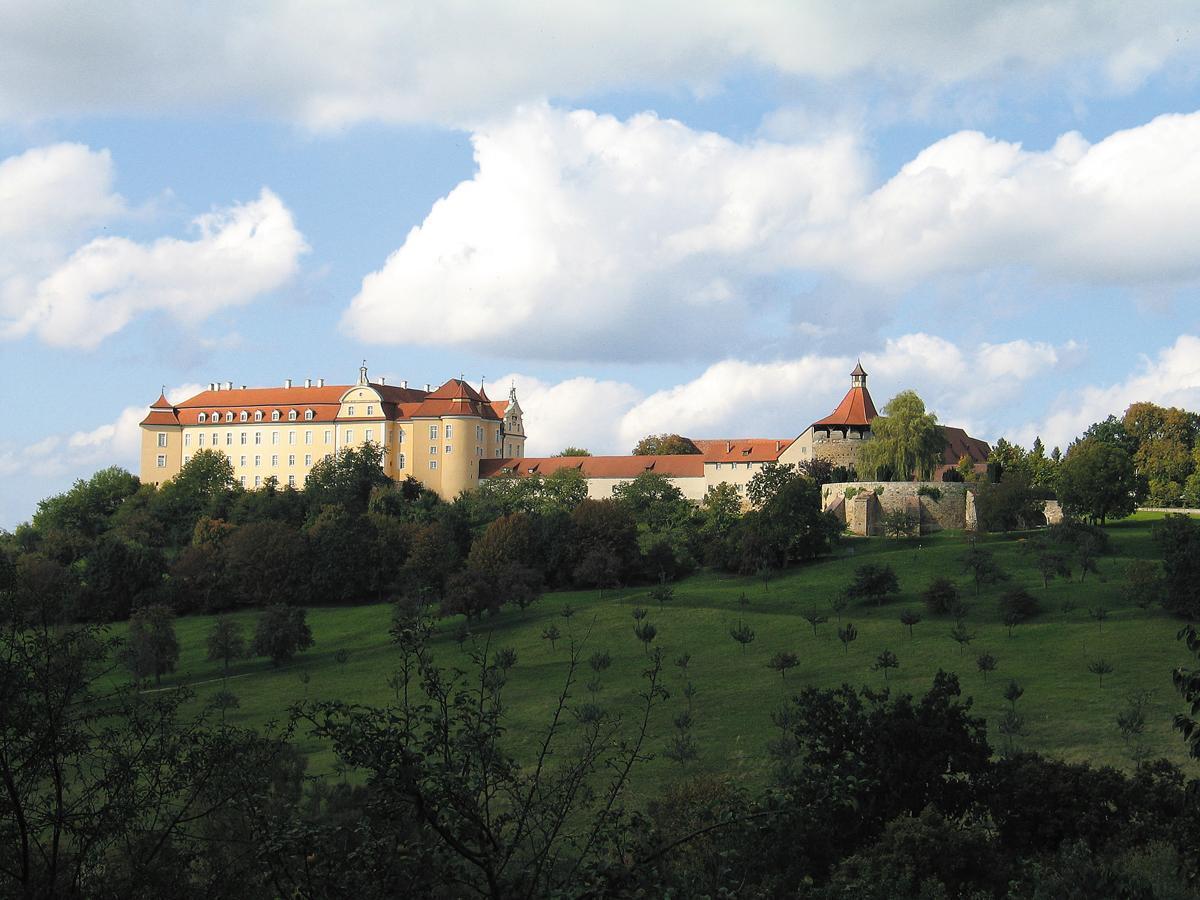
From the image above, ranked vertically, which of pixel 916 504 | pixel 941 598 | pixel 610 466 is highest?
pixel 610 466

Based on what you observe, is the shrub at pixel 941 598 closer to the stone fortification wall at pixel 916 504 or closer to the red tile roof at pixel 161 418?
the stone fortification wall at pixel 916 504

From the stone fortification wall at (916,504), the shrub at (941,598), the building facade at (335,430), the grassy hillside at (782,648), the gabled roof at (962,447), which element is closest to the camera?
the grassy hillside at (782,648)

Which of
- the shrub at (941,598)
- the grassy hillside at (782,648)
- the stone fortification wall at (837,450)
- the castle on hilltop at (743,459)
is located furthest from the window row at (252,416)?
the shrub at (941,598)

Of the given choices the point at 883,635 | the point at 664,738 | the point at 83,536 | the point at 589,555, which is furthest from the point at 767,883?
the point at 83,536

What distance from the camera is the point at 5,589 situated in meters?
14.0

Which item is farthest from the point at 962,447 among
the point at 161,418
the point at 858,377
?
the point at 161,418

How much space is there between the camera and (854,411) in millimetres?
89500

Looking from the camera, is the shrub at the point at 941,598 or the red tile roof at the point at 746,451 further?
the red tile roof at the point at 746,451

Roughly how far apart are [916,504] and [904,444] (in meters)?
4.30

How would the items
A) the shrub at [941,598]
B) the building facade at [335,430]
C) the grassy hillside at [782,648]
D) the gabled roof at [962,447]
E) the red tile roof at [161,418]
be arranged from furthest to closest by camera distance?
the red tile roof at [161,418] < the building facade at [335,430] < the gabled roof at [962,447] < the shrub at [941,598] < the grassy hillside at [782,648]

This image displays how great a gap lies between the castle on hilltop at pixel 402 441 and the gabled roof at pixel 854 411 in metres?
0.48

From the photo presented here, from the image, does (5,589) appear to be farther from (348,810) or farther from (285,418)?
(285,418)

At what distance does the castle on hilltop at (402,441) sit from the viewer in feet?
324

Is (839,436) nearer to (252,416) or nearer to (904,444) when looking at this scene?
(904,444)
